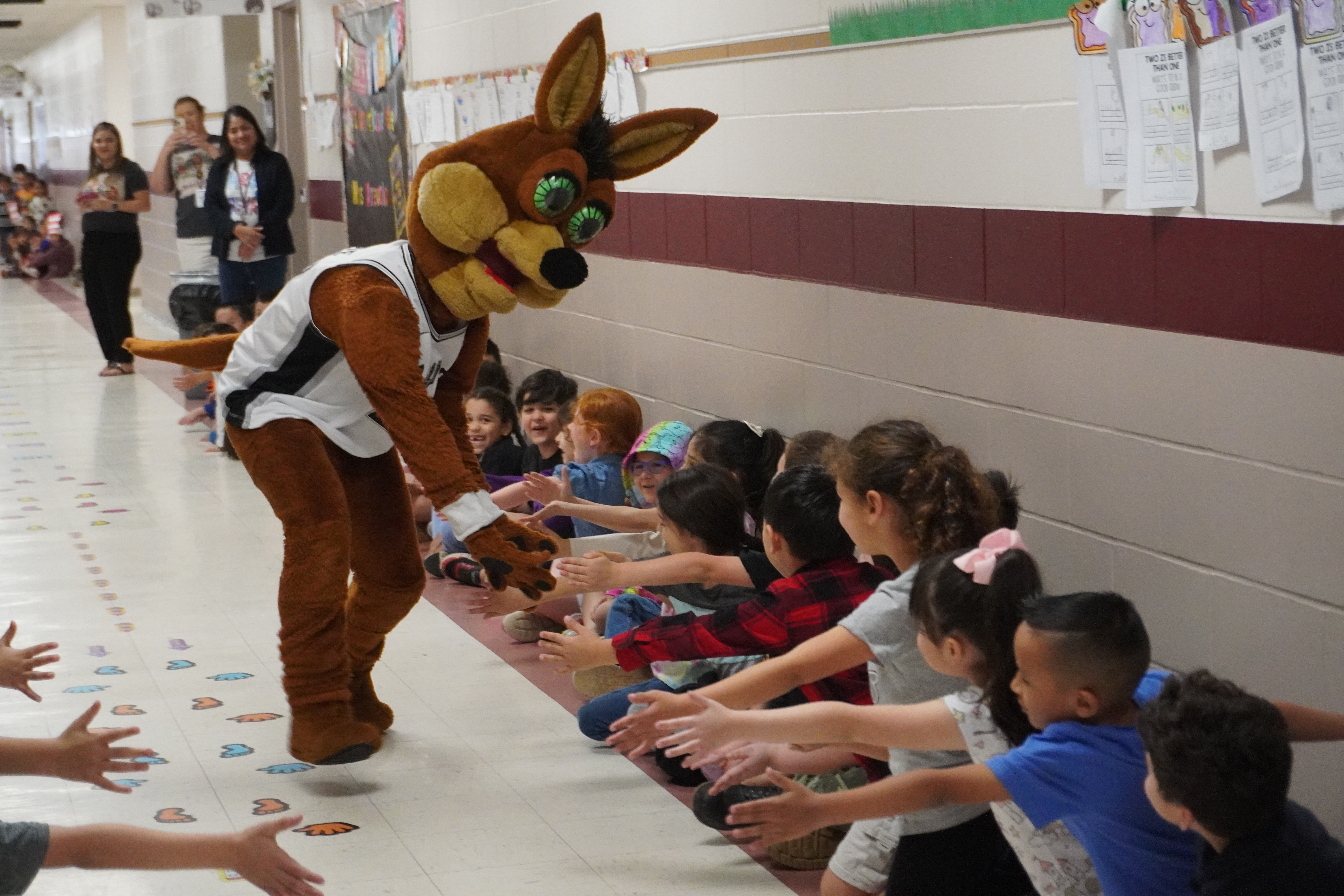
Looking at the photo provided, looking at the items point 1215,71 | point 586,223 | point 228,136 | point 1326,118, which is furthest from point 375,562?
point 228,136

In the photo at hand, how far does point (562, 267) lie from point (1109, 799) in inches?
70.5

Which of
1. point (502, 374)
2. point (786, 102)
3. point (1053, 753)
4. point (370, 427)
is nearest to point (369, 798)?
point (370, 427)

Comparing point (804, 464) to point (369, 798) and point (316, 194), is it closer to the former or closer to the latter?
point (369, 798)

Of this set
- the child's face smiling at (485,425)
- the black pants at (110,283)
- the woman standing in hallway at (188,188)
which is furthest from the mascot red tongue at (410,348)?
the black pants at (110,283)

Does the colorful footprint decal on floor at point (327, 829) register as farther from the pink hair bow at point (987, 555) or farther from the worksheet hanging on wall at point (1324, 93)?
the worksheet hanging on wall at point (1324, 93)

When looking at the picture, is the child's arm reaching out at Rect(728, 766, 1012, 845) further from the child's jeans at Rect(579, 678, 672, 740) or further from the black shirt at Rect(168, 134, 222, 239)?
the black shirt at Rect(168, 134, 222, 239)

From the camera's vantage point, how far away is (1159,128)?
3074 millimetres

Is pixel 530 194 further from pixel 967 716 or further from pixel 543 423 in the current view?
pixel 543 423

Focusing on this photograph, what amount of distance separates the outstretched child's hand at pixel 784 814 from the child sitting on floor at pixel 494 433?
3.50 m

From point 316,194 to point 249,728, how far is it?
21.0 feet

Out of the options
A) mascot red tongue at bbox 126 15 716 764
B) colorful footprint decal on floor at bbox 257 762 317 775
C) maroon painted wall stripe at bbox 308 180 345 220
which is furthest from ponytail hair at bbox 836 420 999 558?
maroon painted wall stripe at bbox 308 180 345 220

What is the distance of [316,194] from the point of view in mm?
9812

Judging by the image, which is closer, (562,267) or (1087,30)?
(1087,30)

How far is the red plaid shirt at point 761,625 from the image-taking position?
2896mm
